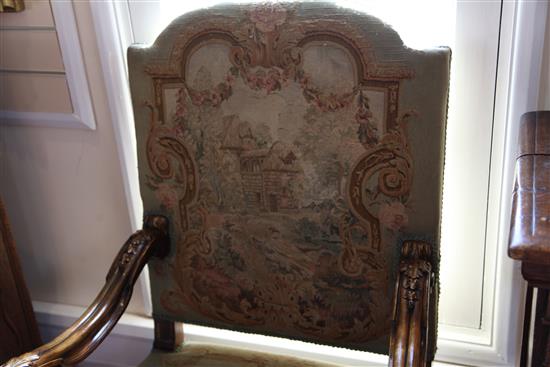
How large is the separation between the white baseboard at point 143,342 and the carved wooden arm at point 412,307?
18.8 inches

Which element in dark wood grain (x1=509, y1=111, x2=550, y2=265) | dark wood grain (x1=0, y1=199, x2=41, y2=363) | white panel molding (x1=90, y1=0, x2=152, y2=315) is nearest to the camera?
dark wood grain (x1=509, y1=111, x2=550, y2=265)

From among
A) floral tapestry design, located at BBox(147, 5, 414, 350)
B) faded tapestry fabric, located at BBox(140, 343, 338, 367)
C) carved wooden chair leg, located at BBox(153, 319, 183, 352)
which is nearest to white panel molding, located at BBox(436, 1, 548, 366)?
floral tapestry design, located at BBox(147, 5, 414, 350)

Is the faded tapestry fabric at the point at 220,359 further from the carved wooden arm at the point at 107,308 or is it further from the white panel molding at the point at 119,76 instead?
the white panel molding at the point at 119,76

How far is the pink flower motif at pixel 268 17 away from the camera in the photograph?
0.86 meters

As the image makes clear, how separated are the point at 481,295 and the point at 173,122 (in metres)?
0.69

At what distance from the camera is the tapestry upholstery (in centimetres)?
85

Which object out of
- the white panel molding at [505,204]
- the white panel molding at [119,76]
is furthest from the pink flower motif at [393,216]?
the white panel molding at [119,76]

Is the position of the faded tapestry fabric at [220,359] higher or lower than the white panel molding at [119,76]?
lower

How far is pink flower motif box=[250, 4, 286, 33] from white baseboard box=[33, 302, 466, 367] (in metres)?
0.73

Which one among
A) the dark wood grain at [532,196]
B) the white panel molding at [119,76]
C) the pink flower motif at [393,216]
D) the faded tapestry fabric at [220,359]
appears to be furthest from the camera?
the white panel molding at [119,76]

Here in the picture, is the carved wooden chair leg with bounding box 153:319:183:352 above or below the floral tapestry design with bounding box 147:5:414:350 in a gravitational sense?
below

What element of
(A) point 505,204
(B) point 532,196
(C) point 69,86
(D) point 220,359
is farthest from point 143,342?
(B) point 532,196

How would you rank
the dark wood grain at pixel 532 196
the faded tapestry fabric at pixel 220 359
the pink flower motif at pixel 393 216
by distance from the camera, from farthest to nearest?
the faded tapestry fabric at pixel 220 359, the pink flower motif at pixel 393 216, the dark wood grain at pixel 532 196

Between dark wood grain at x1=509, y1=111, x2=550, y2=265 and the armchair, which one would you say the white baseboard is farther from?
dark wood grain at x1=509, y1=111, x2=550, y2=265
